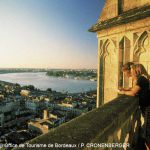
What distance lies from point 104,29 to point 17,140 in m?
26.9

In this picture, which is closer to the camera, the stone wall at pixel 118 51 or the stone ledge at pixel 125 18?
the stone ledge at pixel 125 18

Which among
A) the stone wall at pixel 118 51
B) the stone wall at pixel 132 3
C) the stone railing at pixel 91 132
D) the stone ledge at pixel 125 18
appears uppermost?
the stone wall at pixel 132 3

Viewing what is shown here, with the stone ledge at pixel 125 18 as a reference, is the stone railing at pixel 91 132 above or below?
below

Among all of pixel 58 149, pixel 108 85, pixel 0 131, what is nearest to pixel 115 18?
pixel 108 85

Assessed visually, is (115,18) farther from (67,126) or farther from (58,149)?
(58,149)

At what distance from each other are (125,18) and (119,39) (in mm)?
470

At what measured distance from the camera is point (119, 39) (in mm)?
4504

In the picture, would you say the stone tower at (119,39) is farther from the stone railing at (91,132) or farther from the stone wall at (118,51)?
the stone railing at (91,132)

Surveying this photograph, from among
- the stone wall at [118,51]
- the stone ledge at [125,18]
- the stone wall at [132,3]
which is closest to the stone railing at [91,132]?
the stone wall at [118,51]

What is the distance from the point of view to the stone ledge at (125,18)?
390cm

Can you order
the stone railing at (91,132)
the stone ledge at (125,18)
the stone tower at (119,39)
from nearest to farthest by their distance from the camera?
1. the stone railing at (91,132)
2. the stone ledge at (125,18)
3. the stone tower at (119,39)

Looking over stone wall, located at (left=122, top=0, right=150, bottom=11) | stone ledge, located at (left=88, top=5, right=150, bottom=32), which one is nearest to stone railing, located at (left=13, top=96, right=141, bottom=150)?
stone ledge, located at (left=88, top=5, right=150, bottom=32)

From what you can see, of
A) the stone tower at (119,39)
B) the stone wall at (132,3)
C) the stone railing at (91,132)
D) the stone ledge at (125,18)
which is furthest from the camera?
the stone wall at (132,3)

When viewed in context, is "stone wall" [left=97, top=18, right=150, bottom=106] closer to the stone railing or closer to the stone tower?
the stone tower
